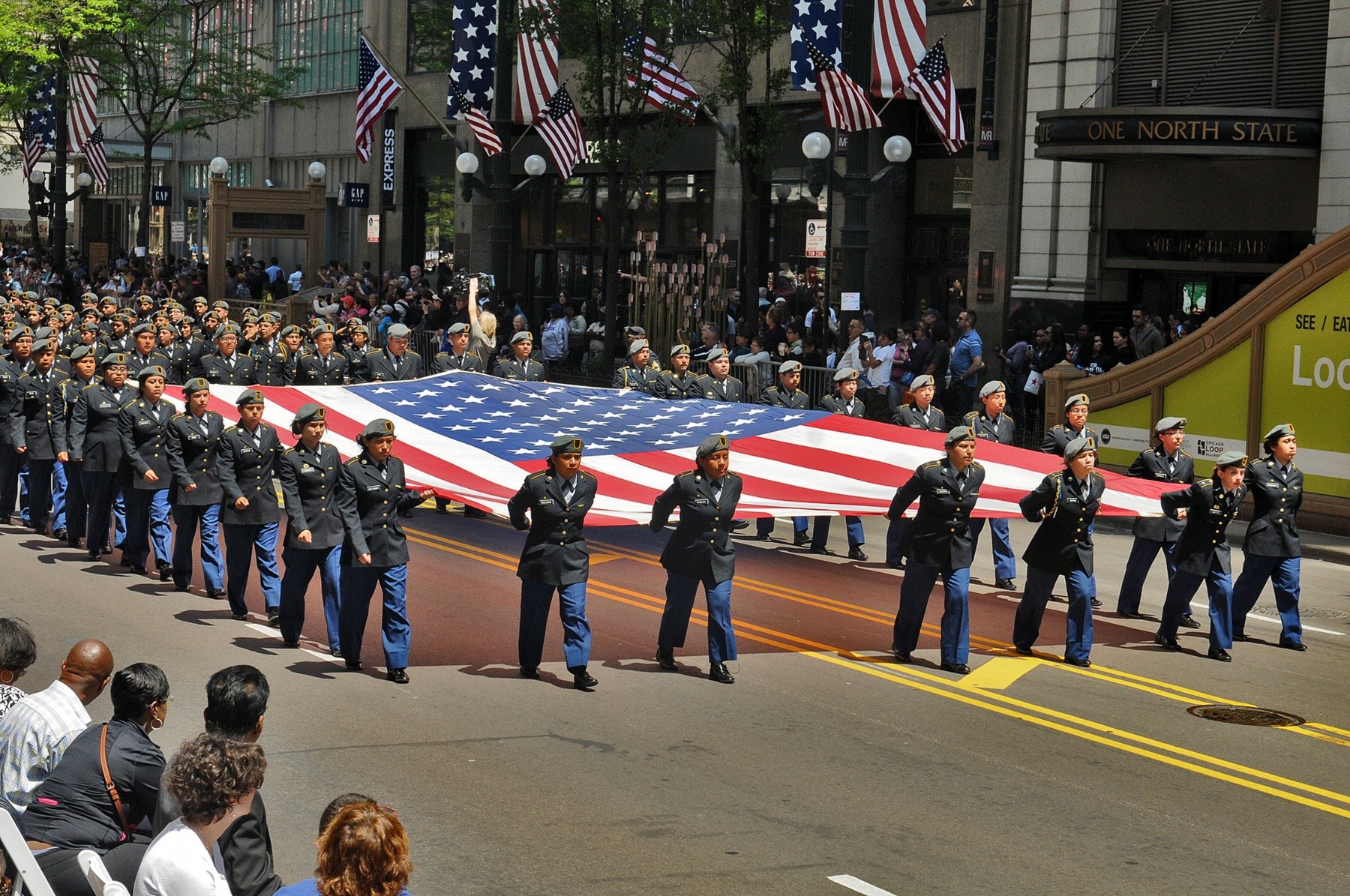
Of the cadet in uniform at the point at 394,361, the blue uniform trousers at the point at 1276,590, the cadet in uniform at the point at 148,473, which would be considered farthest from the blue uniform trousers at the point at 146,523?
the blue uniform trousers at the point at 1276,590

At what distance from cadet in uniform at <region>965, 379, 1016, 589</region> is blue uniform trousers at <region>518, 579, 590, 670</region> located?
500 cm

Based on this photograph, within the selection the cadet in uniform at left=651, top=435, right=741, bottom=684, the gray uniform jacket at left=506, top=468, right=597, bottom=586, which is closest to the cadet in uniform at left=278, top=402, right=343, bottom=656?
the gray uniform jacket at left=506, top=468, right=597, bottom=586

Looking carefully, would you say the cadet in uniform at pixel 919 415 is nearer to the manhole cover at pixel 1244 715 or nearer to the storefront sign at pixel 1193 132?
the manhole cover at pixel 1244 715

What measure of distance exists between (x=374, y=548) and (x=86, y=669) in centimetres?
516

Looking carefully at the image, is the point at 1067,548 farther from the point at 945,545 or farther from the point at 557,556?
the point at 557,556

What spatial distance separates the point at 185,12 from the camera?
150ft

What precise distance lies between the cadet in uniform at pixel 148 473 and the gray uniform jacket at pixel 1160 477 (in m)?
8.12

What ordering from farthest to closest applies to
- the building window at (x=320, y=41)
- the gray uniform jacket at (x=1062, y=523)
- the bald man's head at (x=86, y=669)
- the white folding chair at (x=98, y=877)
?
the building window at (x=320, y=41) < the gray uniform jacket at (x=1062, y=523) < the bald man's head at (x=86, y=669) < the white folding chair at (x=98, y=877)

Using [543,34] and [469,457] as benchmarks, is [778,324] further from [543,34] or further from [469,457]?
[469,457]

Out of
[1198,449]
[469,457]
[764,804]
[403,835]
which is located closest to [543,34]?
[1198,449]

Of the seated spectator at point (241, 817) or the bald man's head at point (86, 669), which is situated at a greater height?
the bald man's head at point (86, 669)

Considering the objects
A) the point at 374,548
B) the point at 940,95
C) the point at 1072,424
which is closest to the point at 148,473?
the point at 374,548

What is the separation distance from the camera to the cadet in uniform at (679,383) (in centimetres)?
1845

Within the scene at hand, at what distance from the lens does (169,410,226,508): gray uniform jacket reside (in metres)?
14.0
